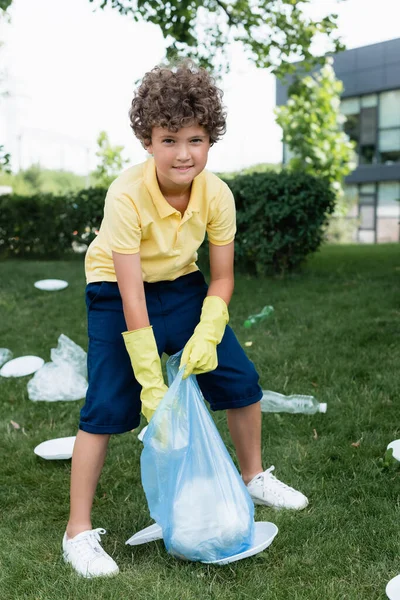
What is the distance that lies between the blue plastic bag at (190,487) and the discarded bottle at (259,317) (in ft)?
10.1

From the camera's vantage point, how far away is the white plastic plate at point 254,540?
→ 182cm

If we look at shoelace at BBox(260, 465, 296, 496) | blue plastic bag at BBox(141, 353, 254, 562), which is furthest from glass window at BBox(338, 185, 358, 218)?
blue plastic bag at BBox(141, 353, 254, 562)

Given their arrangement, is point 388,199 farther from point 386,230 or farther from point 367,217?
point 386,230

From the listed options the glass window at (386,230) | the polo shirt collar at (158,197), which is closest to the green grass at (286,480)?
the polo shirt collar at (158,197)

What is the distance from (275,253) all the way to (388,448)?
15.2 feet

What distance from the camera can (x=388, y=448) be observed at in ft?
8.43

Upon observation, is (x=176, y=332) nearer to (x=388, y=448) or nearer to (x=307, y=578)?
(x=307, y=578)

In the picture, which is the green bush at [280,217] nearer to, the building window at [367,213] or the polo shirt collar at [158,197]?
the polo shirt collar at [158,197]

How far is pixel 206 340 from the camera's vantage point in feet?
6.40

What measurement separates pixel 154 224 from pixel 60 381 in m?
1.98

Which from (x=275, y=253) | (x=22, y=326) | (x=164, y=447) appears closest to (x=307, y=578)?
(x=164, y=447)

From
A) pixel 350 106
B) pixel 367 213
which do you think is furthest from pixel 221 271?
pixel 350 106

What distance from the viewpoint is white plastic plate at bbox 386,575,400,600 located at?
1645 mm

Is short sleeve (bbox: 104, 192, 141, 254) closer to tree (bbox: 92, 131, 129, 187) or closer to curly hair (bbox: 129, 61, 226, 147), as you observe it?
curly hair (bbox: 129, 61, 226, 147)
